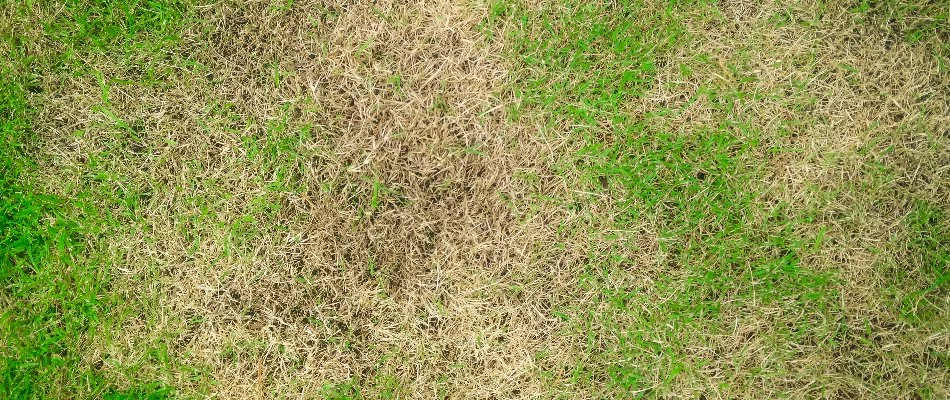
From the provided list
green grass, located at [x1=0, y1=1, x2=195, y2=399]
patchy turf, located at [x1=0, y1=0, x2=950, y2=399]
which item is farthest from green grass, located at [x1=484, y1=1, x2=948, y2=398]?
green grass, located at [x1=0, y1=1, x2=195, y2=399]

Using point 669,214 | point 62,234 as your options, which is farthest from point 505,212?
point 62,234

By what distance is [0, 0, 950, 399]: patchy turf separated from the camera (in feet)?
6.69

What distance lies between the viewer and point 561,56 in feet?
6.84

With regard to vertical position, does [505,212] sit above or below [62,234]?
above

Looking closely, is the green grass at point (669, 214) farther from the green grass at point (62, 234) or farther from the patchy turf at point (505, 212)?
the green grass at point (62, 234)

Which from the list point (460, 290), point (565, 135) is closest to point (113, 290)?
point (460, 290)

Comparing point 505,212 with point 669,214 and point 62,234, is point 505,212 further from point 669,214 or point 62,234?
point 62,234

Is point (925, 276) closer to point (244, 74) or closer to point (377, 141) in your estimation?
point (377, 141)

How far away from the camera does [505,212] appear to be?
2.07 metres

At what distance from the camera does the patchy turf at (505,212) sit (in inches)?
80.3

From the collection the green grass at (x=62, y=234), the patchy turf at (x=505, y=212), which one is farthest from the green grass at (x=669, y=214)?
the green grass at (x=62, y=234)

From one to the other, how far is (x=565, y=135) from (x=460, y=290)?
2.40 ft

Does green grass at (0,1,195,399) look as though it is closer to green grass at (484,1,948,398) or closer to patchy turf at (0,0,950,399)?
patchy turf at (0,0,950,399)

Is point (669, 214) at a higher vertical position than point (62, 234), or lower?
higher
